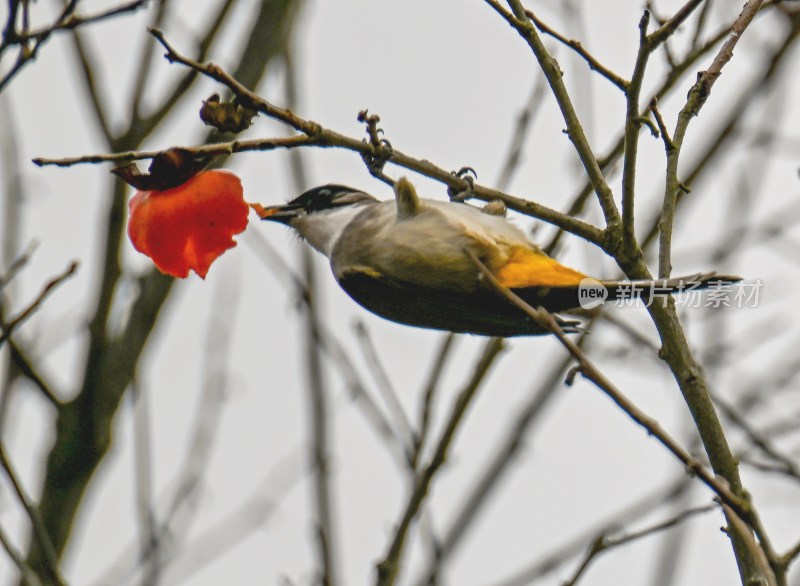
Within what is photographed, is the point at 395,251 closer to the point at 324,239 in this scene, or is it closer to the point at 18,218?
the point at 324,239

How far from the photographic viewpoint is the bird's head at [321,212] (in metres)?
4.02

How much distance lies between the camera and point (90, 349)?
427 centimetres

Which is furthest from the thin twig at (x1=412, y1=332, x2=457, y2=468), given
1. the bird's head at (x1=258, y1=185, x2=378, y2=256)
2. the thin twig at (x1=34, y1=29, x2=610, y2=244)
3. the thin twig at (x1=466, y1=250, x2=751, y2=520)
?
the thin twig at (x1=466, y1=250, x2=751, y2=520)

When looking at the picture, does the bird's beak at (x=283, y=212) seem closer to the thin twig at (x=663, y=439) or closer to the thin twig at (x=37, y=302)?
the thin twig at (x=37, y=302)

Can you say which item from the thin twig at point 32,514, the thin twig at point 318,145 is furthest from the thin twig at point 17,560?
the thin twig at point 318,145

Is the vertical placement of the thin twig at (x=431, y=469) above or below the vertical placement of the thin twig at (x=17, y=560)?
→ above

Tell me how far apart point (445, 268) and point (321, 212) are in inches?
28.5

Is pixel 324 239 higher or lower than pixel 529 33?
higher

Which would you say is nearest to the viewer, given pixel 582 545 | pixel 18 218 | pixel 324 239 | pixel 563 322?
pixel 563 322

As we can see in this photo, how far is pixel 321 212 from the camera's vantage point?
4098 millimetres

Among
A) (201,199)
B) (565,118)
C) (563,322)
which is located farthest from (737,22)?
(201,199)

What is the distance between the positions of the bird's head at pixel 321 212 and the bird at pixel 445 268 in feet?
0.26

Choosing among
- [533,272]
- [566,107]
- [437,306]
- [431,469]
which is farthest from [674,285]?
[437,306]

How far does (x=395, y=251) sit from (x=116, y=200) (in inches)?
49.6
